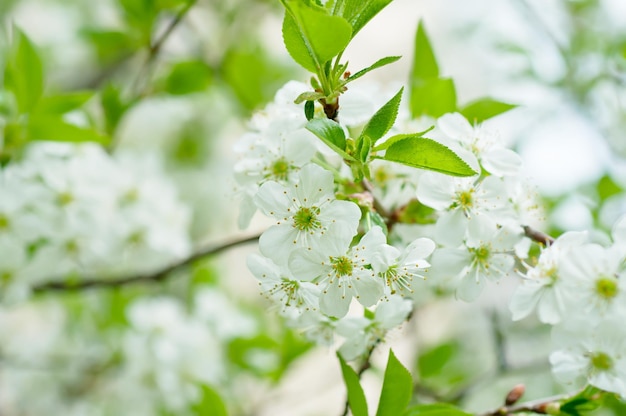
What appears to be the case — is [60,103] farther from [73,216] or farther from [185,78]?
[185,78]

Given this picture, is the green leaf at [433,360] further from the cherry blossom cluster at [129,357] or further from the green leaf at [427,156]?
the green leaf at [427,156]

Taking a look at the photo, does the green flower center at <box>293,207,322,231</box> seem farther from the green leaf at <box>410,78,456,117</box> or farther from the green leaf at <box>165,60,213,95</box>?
the green leaf at <box>165,60,213,95</box>

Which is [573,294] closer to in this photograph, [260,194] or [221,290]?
[260,194]

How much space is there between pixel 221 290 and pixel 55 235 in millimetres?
723

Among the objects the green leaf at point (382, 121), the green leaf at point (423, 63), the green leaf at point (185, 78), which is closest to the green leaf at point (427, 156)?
the green leaf at point (382, 121)

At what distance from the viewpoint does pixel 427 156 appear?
0.60 meters

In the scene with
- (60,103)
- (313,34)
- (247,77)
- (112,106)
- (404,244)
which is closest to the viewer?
(313,34)

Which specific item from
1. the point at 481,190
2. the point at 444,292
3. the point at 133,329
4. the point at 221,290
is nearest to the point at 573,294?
the point at 481,190

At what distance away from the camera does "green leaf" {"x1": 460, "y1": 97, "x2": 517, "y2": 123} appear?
0.84 meters

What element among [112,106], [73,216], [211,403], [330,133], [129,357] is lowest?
[129,357]

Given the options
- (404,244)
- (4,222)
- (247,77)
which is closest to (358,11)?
(404,244)

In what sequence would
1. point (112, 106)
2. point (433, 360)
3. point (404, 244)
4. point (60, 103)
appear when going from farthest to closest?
point (433, 360)
point (112, 106)
point (60, 103)
point (404, 244)

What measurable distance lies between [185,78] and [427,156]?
0.89 metres

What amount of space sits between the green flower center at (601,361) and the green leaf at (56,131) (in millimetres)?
739
